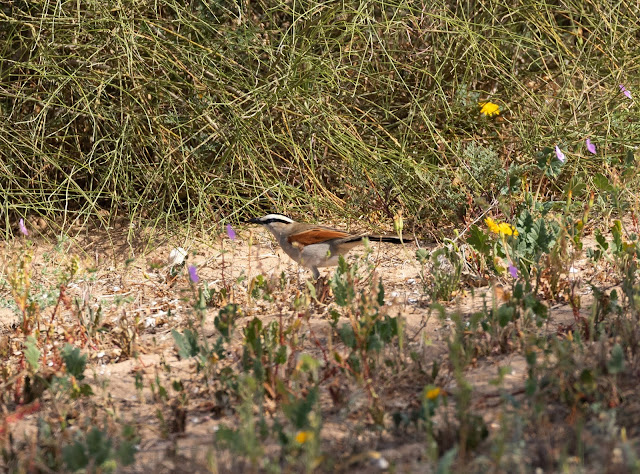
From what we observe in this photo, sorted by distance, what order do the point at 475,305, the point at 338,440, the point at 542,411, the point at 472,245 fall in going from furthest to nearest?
the point at 472,245
the point at 475,305
the point at 338,440
the point at 542,411

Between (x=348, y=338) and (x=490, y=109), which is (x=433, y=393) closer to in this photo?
(x=348, y=338)

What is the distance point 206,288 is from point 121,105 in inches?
72.0

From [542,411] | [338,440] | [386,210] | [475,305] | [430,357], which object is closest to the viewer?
[542,411]

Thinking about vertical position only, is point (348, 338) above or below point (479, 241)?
below

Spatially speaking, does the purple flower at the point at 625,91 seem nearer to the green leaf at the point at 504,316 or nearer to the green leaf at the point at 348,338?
the green leaf at the point at 504,316

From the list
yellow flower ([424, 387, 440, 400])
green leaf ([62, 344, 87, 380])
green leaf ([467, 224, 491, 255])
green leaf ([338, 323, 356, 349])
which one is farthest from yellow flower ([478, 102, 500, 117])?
green leaf ([62, 344, 87, 380])

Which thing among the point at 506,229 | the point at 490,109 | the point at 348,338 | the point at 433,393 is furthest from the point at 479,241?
the point at 490,109

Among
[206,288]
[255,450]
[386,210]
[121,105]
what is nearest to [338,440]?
[255,450]

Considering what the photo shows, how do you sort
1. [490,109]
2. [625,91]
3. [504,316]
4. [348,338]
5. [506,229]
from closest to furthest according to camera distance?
[348,338] < [504,316] < [506,229] < [625,91] < [490,109]

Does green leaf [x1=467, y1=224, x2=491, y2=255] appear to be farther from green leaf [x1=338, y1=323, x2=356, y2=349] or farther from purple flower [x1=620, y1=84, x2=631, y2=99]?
purple flower [x1=620, y1=84, x2=631, y2=99]

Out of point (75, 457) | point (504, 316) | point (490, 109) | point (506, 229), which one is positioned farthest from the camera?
point (490, 109)

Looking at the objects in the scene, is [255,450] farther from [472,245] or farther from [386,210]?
[386,210]

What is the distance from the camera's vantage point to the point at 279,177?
634 centimetres

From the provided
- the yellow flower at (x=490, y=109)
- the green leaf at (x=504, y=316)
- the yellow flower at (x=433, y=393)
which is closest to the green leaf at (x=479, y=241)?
the green leaf at (x=504, y=316)
